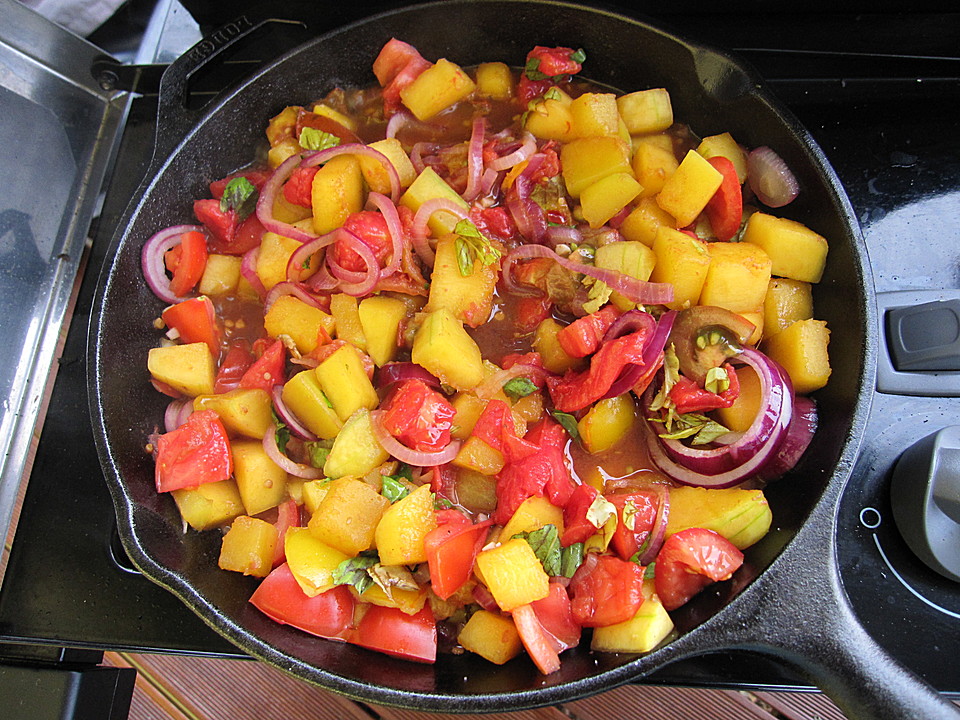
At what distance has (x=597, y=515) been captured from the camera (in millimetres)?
2080

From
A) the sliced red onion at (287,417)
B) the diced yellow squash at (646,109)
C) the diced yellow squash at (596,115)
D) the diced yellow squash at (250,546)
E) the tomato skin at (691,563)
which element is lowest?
the diced yellow squash at (250,546)

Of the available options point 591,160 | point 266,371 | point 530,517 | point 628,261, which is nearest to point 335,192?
point 266,371

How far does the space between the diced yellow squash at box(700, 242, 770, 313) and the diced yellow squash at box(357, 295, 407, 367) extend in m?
A: 1.00

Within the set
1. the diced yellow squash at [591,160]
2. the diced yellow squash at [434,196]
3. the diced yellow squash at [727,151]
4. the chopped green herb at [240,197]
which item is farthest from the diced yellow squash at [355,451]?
the diced yellow squash at [727,151]

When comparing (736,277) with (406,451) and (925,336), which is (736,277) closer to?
(925,336)

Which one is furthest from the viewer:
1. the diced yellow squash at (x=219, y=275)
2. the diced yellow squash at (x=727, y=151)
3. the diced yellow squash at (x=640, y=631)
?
the diced yellow squash at (x=219, y=275)

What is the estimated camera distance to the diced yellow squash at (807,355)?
2209 millimetres

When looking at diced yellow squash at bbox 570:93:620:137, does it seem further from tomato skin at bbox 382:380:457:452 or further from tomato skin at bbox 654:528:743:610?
tomato skin at bbox 654:528:743:610

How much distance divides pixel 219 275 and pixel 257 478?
2.57 ft

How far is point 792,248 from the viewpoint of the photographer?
231cm

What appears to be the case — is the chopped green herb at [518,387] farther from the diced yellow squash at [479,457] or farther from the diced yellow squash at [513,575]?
the diced yellow squash at [513,575]

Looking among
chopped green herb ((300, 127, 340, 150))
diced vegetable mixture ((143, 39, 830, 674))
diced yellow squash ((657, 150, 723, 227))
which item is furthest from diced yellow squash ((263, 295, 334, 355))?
diced yellow squash ((657, 150, 723, 227))

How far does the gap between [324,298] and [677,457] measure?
128 cm

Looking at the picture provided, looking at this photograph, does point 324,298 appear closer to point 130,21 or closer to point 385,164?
point 385,164
